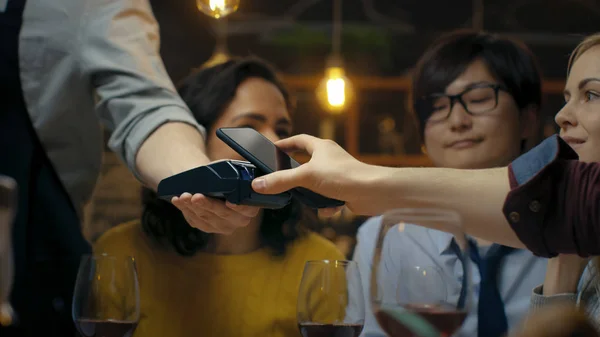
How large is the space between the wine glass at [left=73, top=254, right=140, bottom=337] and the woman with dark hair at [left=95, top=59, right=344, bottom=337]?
1.06 ft

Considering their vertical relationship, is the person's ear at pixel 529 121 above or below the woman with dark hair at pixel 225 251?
above

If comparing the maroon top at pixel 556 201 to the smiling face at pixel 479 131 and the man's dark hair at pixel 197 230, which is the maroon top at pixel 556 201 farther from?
the man's dark hair at pixel 197 230

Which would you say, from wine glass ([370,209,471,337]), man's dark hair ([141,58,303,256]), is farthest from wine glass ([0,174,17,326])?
man's dark hair ([141,58,303,256])

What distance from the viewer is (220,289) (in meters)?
1.25

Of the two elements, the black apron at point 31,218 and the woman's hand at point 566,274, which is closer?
the woman's hand at point 566,274

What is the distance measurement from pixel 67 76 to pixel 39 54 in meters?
0.06

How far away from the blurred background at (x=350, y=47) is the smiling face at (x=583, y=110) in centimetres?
4

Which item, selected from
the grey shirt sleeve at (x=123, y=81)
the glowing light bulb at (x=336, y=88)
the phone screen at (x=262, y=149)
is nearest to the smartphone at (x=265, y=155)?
the phone screen at (x=262, y=149)

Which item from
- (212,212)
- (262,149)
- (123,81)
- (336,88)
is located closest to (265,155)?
(262,149)

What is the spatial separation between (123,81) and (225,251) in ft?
1.25

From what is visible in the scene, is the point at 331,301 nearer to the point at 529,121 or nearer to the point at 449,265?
the point at 449,265

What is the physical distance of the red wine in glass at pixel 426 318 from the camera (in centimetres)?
58

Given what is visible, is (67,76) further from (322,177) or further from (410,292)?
(410,292)

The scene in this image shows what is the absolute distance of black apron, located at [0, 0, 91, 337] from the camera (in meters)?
1.02
